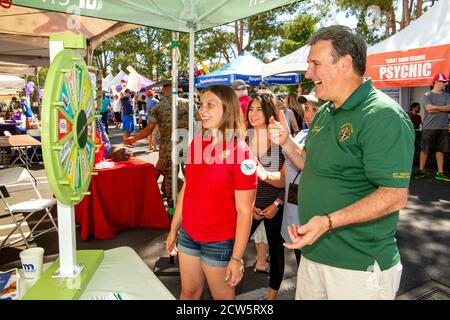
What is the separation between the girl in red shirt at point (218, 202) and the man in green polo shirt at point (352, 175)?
0.37 meters

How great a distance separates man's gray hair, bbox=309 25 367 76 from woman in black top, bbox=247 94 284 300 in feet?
3.92

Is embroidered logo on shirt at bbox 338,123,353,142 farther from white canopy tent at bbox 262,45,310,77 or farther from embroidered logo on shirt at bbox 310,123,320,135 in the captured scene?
white canopy tent at bbox 262,45,310,77

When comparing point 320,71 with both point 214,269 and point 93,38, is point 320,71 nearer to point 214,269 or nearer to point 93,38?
point 214,269

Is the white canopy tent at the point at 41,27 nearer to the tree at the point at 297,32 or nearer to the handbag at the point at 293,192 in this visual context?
the handbag at the point at 293,192

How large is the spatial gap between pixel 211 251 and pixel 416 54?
6.87m

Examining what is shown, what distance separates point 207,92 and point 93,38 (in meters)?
4.21

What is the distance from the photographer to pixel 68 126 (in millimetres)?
1218

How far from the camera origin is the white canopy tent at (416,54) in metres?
6.71

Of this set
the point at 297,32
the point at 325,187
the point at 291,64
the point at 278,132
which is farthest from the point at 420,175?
the point at 297,32

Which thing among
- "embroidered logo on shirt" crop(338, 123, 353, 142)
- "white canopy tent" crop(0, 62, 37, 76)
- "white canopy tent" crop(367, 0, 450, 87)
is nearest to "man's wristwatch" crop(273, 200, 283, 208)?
"embroidered logo on shirt" crop(338, 123, 353, 142)

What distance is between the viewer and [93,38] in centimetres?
545

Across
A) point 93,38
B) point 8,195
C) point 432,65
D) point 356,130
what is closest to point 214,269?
point 356,130

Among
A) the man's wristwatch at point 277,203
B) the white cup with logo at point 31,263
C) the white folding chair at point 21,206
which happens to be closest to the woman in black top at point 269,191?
the man's wristwatch at point 277,203

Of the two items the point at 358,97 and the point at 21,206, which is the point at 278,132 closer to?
the point at 358,97
